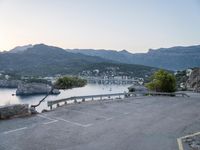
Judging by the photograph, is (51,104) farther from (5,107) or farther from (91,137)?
(91,137)

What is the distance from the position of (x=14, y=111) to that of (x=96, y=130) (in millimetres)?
5718

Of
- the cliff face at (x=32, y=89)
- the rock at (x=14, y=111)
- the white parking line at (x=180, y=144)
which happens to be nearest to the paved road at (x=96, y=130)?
the white parking line at (x=180, y=144)

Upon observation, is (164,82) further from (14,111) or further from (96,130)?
(96,130)

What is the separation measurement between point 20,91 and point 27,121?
12859cm

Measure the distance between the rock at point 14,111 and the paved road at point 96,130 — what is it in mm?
807

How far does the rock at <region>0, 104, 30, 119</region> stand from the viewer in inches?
679

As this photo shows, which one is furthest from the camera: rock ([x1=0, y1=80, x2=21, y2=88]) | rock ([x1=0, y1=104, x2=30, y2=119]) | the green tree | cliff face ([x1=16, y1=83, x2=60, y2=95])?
rock ([x1=0, y1=80, x2=21, y2=88])

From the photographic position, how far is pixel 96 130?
14477mm

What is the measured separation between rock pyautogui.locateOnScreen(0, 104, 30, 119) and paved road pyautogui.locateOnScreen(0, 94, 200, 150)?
0.81 m

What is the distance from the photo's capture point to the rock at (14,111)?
1725cm

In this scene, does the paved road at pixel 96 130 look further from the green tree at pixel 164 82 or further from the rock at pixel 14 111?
the green tree at pixel 164 82

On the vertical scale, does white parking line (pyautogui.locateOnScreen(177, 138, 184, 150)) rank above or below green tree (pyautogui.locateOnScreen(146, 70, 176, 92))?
below

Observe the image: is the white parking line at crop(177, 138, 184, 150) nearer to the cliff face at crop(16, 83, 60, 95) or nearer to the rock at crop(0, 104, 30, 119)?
the rock at crop(0, 104, 30, 119)

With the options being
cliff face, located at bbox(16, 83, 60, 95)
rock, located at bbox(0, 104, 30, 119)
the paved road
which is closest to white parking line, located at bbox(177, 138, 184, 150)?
the paved road
